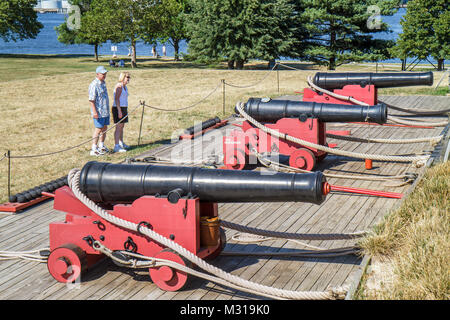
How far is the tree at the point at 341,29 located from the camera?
2750 centimetres

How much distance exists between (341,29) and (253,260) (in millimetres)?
26126

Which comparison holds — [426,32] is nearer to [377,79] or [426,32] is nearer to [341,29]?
[341,29]

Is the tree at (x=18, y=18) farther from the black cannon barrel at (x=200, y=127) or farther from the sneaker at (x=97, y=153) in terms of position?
the sneaker at (x=97, y=153)

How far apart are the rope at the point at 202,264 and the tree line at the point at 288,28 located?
2285 cm

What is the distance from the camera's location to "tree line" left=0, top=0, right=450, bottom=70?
81.8ft

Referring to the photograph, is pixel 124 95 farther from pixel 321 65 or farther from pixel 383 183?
pixel 321 65

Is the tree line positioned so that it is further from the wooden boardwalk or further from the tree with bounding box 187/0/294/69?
the wooden boardwalk

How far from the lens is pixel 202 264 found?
3744 mm

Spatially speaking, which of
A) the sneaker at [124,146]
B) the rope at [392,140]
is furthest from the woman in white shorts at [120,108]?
the rope at [392,140]

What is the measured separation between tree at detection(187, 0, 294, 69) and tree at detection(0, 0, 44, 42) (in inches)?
748

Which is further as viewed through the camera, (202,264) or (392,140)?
(392,140)

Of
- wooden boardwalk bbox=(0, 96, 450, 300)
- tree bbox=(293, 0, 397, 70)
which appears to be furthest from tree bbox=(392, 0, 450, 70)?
wooden boardwalk bbox=(0, 96, 450, 300)

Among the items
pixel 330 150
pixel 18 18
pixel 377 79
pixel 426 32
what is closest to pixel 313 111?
pixel 330 150

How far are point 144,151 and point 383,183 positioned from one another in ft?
12.5
